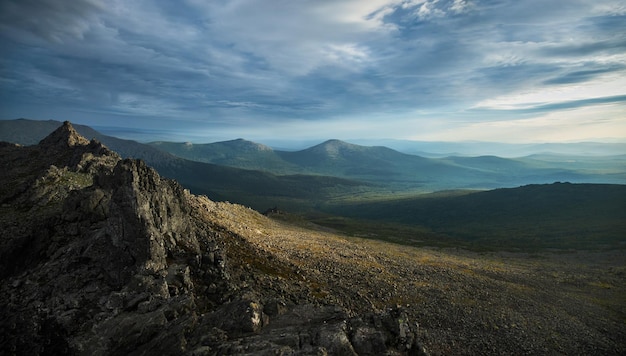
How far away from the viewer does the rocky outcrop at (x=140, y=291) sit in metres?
20.9

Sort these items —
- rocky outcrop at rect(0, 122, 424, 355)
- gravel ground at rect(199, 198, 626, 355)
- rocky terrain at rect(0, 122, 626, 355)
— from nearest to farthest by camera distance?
1. rocky outcrop at rect(0, 122, 424, 355)
2. rocky terrain at rect(0, 122, 626, 355)
3. gravel ground at rect(199, 198, 626, 355)

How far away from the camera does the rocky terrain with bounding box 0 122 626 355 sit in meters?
22.0

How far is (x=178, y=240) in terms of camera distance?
129ft

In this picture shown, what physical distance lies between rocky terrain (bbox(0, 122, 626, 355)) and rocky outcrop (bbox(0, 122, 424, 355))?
0.40 ft

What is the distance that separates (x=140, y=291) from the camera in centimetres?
2670

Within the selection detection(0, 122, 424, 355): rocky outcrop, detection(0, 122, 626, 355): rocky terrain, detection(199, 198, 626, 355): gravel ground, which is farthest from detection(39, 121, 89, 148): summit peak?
detection(199, 198, 626, 355): gravel ground

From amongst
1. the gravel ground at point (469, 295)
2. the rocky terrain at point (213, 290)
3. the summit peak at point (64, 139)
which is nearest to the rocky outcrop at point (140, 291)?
the rocky terrain at point (213, 290)

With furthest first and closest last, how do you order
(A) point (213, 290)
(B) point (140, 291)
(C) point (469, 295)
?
1. (C) point (469, 295)
2. (A) point (213, 290)
3. (B) point (140, 291)

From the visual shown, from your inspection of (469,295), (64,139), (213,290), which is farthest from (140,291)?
(64,139)

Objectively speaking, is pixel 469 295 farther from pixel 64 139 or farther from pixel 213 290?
pixel 64 139

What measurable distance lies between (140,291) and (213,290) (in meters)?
7.36

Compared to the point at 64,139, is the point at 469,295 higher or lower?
lower

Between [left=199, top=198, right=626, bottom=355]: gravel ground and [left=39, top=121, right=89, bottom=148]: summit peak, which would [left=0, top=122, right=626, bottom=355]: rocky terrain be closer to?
[left=199, top=198, right=626, bottom=355]: gravel ground

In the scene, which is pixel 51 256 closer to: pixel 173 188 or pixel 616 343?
pixel 173 188
